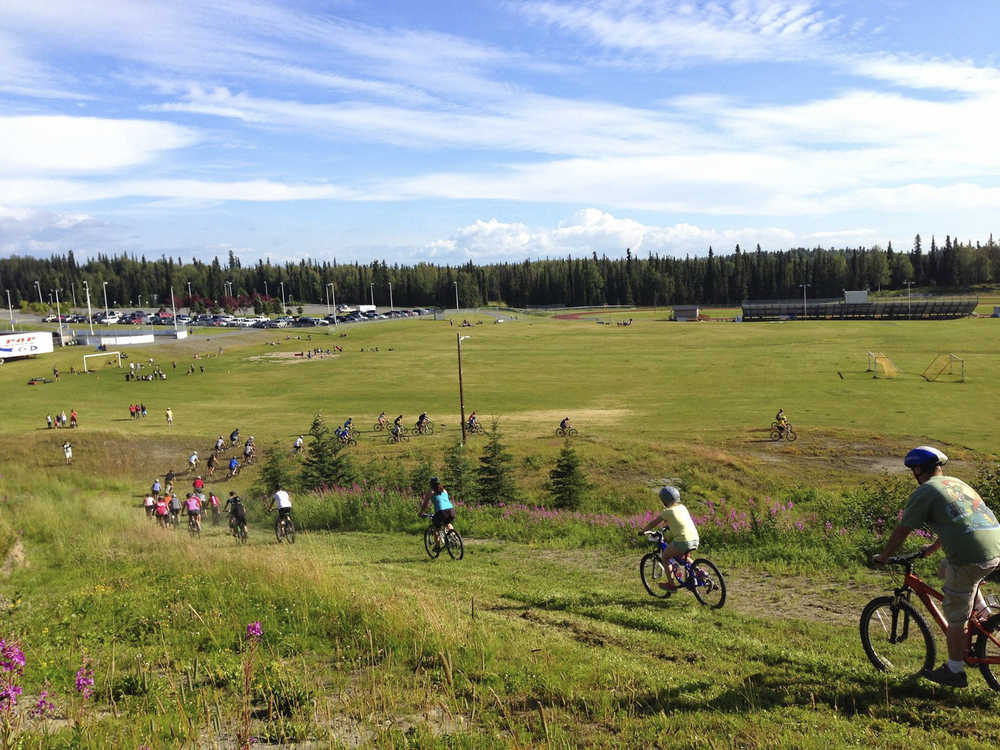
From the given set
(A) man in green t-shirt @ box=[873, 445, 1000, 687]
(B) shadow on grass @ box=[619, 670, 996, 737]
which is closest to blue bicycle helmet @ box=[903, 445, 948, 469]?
(A) man in green t-shirt @ box=[873, 445, 1000, 687]

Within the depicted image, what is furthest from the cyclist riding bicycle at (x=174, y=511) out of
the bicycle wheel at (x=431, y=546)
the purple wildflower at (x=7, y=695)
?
the purple wildflower at (x=7, y=695)

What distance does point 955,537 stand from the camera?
18.7ft

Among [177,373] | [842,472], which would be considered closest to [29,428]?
[177,373]

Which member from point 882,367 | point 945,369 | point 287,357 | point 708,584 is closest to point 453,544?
point 708,584

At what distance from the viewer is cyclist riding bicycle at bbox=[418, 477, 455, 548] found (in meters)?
14.0

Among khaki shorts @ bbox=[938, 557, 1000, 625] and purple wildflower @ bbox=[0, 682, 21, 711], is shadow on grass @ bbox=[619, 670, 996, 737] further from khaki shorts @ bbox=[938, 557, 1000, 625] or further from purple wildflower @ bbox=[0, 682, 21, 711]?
purple wildflower @ bbox=[0, 682, 21, 711]

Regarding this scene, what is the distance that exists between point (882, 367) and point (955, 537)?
71.8 meters

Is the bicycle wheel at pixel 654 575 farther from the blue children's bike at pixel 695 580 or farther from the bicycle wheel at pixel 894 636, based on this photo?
the bicycle wheel at pixel 894 636

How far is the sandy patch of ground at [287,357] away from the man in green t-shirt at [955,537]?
295ft

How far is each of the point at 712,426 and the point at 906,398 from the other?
1849 cm

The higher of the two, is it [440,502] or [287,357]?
[440,502]

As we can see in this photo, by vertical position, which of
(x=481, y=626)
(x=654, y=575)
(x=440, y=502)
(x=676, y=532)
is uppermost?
(x=676, y=532)

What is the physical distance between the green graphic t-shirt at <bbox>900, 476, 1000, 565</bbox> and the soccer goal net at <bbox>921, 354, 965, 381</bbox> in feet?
212

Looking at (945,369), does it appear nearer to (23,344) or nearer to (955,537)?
(955,537)
